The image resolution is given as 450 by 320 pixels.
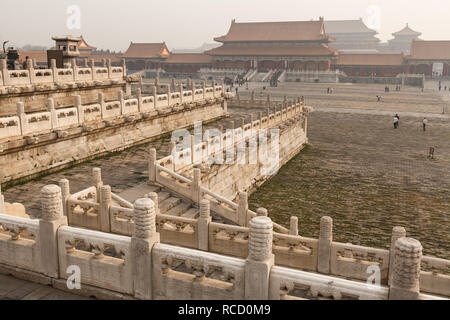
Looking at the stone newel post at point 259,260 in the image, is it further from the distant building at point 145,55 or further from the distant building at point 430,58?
the distant building at point 145,55

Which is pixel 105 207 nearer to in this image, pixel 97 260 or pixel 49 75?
pixel 97 260

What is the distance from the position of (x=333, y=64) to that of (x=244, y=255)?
77377 mm

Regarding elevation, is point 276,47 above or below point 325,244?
above

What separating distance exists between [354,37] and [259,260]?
146 m

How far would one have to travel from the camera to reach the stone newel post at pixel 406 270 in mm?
4840

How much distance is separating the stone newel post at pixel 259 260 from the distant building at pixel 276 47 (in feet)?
254

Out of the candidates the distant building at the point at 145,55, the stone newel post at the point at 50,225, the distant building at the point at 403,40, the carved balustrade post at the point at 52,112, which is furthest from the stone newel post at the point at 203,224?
the distant building at the point at 403,40

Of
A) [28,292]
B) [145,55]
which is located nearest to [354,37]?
[145,55]

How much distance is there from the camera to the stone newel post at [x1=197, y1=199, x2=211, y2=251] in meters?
10.1

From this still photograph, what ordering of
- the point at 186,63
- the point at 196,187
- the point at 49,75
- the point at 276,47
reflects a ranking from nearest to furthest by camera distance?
the point at 196,187
the point at 49,75
the point at 276,47
the point at 186,63

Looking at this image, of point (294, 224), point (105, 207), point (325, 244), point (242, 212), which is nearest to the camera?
point (325, 244)

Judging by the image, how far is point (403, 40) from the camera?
14538 centimetres
